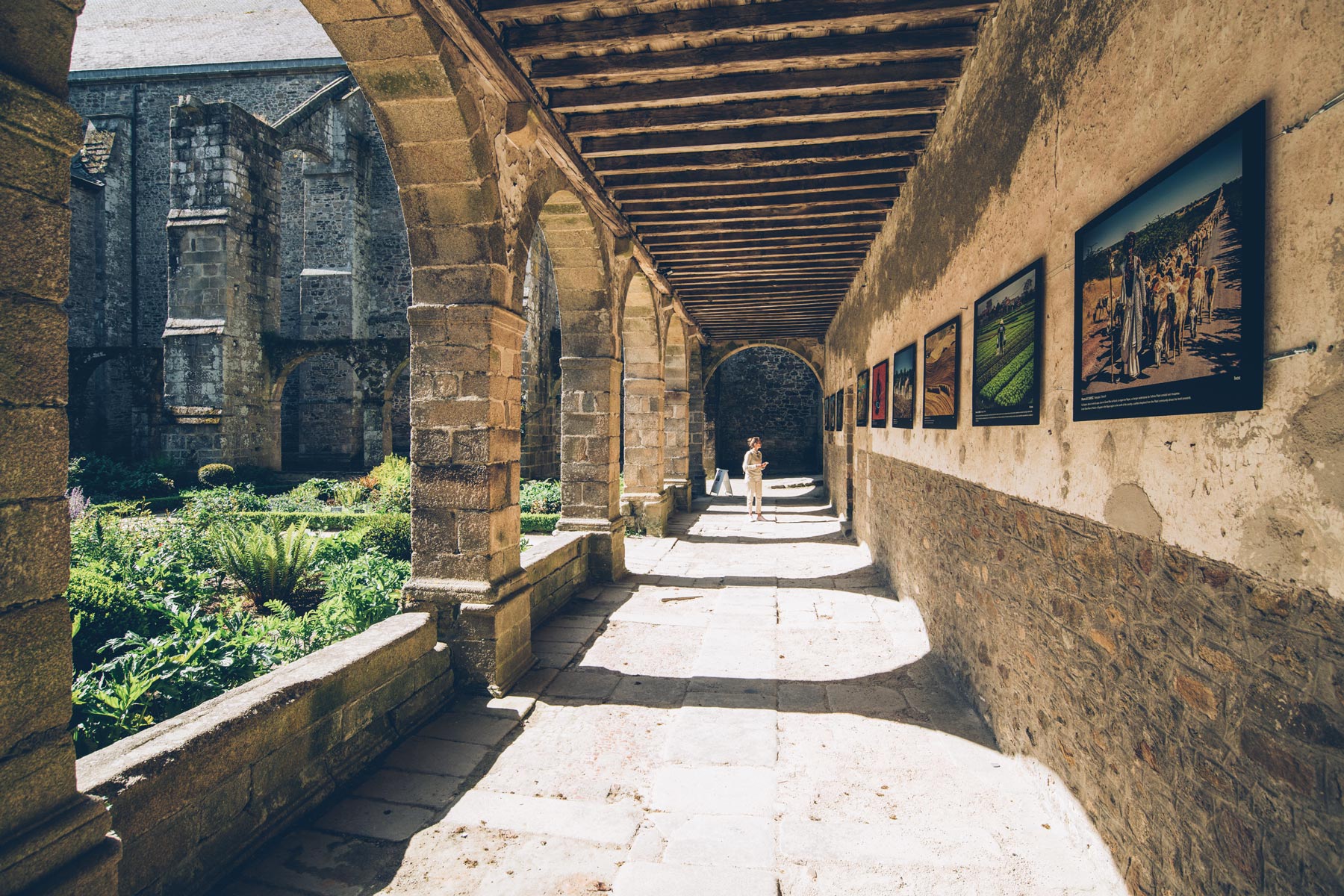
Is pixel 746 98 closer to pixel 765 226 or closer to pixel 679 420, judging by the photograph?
pixel 765 226

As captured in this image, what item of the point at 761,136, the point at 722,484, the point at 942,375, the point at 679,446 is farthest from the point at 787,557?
the point at 722,484

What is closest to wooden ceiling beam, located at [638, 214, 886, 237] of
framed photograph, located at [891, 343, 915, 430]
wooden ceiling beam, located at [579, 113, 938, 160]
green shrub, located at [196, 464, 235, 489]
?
framed photograph, located at [891, 343, 915, 430]

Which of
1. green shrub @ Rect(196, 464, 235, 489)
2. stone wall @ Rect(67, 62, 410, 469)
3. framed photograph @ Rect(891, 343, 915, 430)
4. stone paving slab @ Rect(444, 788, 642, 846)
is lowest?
stone paving slab @ Rect(444, 788, 642, 846)

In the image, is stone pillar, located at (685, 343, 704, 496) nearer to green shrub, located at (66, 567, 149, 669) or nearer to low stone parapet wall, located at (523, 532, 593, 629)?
low stone parapet wall, located at (523, 532, 593, 629)

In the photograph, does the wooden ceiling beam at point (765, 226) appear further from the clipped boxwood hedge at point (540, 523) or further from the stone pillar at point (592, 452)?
the clipped boxwood hedge at point (540, 523)

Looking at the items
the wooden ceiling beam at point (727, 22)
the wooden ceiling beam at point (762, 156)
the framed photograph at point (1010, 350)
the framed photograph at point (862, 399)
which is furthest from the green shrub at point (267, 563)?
the framed photograph at point (862, 399)

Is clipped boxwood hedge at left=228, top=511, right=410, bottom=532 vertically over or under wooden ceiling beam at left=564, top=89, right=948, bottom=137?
under

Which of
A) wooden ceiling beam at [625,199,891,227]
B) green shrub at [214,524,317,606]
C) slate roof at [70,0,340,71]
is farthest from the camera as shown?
slate roof at [70,0,340,71]

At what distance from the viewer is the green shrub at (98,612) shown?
10.9ft

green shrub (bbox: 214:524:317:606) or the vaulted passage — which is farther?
green shrub (bbox: 214:524:317:606)

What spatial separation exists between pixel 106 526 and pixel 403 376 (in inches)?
485

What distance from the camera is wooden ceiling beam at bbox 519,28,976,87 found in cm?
343

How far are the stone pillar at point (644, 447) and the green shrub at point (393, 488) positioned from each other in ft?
9.16

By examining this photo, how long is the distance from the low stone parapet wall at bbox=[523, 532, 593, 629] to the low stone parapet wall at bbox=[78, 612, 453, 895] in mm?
1580
